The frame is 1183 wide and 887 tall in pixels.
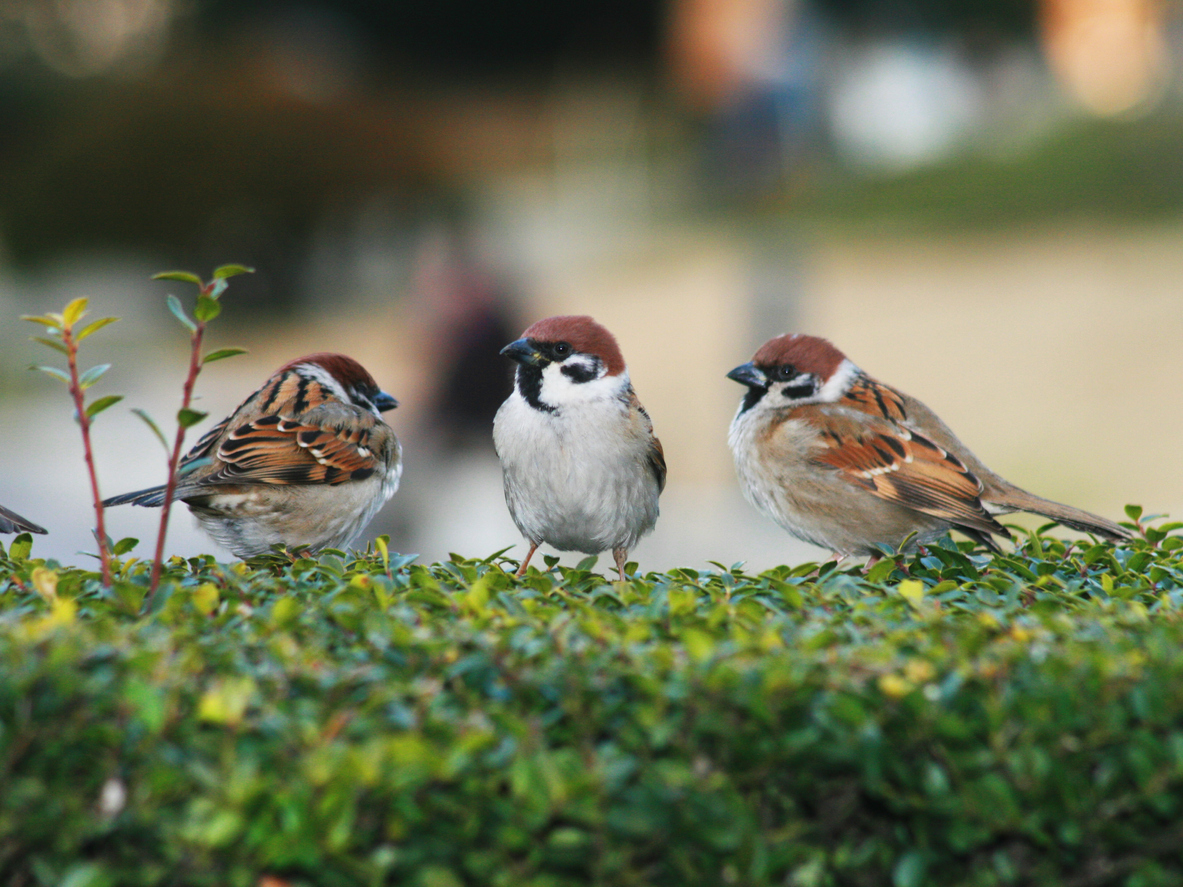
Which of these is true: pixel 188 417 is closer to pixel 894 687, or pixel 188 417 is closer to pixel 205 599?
pixel 205 599

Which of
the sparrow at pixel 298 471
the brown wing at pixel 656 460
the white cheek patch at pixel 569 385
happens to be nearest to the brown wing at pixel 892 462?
the brown wing at pixel 656 460

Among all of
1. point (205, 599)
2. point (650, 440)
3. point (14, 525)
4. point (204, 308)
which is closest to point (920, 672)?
point (205, 599)

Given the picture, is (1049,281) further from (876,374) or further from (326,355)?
(326,355)

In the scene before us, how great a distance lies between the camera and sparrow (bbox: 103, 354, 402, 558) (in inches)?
148

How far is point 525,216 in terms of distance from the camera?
28219mm

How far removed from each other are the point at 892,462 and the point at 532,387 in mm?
1276

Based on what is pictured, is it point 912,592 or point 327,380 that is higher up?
point 327,380

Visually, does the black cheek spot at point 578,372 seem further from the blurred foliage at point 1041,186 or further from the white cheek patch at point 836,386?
the blurred foliage at point 1041,186

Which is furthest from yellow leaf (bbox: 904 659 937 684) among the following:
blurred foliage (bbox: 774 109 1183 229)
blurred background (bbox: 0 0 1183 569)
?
blurred foliage (bbox: 774 109 1183 229)

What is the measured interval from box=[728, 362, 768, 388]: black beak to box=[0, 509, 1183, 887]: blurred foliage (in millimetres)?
1974

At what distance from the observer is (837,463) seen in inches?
152

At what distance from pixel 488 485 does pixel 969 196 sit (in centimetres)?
1805

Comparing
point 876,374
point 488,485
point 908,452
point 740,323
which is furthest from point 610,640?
point 876,374

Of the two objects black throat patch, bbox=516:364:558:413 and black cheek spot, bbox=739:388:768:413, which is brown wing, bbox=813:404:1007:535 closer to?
black cheek spot, bbox=739:388:768:413
